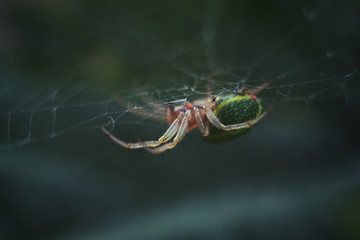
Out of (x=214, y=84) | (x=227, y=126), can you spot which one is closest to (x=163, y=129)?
(x=214, y=84)

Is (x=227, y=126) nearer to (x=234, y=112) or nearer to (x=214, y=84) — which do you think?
(x=234, y=112)

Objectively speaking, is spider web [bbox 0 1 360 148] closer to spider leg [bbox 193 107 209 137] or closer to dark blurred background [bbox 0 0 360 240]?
dark blurred background [bbox 0 0 360 240]

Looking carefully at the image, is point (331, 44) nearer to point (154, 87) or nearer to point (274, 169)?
point (274, 169)

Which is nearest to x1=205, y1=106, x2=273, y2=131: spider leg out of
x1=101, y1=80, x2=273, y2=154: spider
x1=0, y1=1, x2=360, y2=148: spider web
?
x1=101, y1=80, x2=273, y2=154: spider

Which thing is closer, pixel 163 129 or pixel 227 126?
pixel 227 126

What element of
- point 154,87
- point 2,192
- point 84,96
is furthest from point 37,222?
point 154,87

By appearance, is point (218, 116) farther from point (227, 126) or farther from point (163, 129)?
point (163, 129)

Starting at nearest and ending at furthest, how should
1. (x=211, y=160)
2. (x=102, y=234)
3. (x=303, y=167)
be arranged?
(x=102, y=234), (x=303, y=167), (x=211, y=160)

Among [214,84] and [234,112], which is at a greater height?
[214,84]
